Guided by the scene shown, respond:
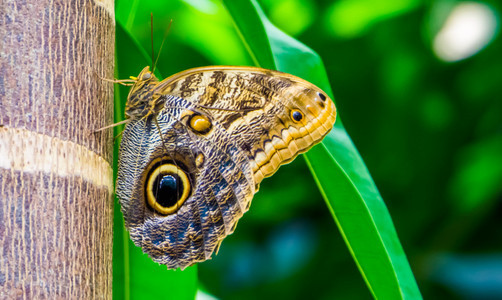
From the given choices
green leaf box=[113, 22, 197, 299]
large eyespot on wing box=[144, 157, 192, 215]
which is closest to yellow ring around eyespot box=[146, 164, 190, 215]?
large eyespot on wing box=[144, 157, 192, 215]

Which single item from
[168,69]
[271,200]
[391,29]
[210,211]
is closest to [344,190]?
[210,211]

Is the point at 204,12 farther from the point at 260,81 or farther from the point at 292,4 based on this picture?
the point at 260,81

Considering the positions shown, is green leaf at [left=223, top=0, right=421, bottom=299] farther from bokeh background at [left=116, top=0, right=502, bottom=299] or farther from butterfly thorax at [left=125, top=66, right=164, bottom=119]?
bokeh background at [left=116, top=0, right=502, bottom=299]

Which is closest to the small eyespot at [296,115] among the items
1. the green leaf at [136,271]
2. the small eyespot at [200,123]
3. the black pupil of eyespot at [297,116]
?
the black pupil of eyespot at [297,116]

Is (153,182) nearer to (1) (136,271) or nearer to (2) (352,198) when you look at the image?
(1) (136,271)

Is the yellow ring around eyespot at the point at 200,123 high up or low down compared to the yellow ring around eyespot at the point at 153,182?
up

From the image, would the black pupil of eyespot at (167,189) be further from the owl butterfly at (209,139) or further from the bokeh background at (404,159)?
the bokeh background at (404,159)

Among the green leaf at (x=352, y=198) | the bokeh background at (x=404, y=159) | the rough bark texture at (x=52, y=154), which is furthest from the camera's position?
the bokeh background at (x=404, y=159)

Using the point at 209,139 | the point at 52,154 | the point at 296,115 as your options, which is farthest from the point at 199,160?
the point at 52,154
